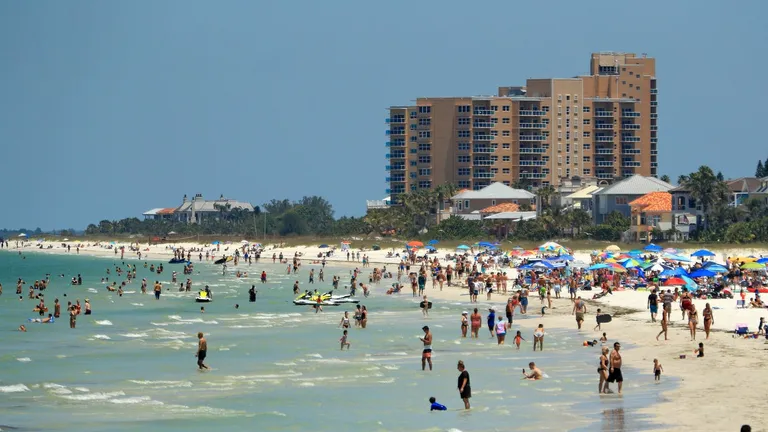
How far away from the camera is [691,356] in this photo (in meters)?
34.8

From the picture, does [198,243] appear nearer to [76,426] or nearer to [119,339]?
Result: [119,339]

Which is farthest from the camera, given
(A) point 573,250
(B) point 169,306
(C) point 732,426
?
(A) point 573,250

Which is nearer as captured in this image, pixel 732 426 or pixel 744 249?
pixel 732 426

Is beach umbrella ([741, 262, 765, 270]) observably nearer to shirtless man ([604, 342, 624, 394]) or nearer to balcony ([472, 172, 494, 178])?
shirtless man ([604, 342, 624, 394])

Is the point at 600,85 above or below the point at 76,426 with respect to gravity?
above

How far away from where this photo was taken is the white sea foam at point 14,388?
3183cm

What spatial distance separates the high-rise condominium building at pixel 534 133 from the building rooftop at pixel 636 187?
2636 centimetres

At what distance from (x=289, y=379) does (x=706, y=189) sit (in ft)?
242

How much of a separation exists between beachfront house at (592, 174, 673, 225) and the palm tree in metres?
13.4

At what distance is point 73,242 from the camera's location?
19500 cm

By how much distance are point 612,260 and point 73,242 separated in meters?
146

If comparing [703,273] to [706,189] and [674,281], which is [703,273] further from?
[706,189]

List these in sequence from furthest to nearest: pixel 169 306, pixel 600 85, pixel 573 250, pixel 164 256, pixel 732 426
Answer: pixel 600 85
pixel 164 256
pixel 573 250
pixel 169 306
pixel 732 426

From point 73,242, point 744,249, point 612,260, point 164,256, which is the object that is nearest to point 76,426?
point 612,260
